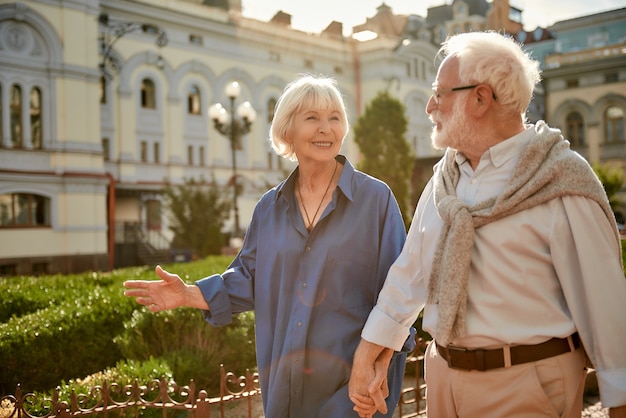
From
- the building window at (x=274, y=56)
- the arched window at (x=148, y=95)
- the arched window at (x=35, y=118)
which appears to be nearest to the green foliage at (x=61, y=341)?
the arched window at (x=35, y=118)

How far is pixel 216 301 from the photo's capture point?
3.09 meters

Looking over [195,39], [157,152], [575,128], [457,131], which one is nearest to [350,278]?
[457,131]

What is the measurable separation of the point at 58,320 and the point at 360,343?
5.03m

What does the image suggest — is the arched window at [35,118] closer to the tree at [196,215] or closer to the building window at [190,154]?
the tree at [196,215]

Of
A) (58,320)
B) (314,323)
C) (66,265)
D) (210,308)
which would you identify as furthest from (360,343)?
(66,265)

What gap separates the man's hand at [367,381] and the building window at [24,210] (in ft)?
75.6

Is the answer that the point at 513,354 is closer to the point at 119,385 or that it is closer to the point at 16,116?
the point at 119,385

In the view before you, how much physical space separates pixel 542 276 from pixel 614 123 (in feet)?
138

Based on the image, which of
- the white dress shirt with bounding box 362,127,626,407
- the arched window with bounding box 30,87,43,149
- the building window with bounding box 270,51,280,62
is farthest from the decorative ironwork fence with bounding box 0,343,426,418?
the building window with bounding box 270,51,280,62

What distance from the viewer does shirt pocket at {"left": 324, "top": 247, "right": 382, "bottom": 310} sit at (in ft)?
9.29

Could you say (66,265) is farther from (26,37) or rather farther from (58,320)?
(58,320)

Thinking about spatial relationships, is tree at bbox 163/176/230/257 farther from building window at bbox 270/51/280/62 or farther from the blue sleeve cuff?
the blue sleeve cuff

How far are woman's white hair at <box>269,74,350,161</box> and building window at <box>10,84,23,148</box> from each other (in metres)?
23.1

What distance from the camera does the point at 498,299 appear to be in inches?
88.3
